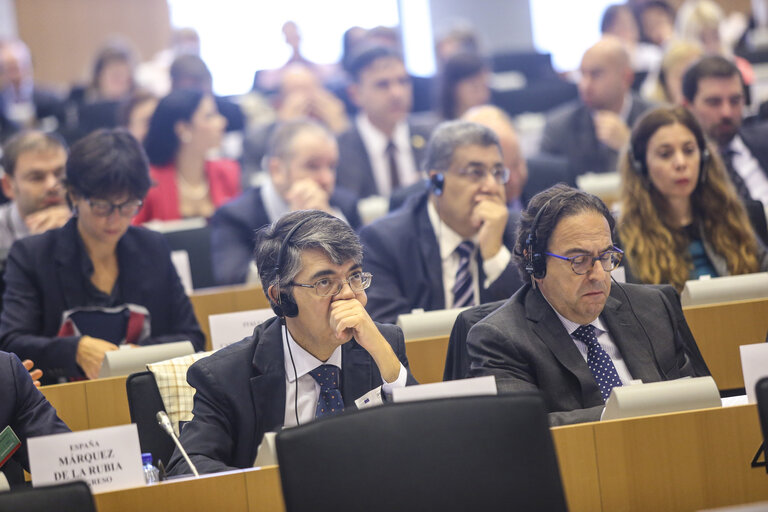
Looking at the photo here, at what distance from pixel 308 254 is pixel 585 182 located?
119 inches

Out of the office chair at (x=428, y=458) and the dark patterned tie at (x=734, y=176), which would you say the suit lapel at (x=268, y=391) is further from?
the dark patterned tie at (x=734, y=176)

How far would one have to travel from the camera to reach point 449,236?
3.95 metres

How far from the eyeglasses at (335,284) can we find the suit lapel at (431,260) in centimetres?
122

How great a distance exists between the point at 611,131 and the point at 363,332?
12.6 ft

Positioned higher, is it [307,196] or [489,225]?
[307,196]

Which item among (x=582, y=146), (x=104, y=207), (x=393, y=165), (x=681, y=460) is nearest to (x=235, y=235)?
(x=104, y=207)

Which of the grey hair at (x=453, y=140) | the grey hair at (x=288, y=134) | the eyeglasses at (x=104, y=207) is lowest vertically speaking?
the eyeglasses at (x=104, y=207)

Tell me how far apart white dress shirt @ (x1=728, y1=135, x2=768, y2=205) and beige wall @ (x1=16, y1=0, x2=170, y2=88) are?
8960 mm

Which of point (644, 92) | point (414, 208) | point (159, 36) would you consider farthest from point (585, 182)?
point (159, 36)

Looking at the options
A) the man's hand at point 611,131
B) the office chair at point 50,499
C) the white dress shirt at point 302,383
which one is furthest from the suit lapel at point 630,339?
the man's hand at point 611,131

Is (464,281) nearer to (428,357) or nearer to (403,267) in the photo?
(403,267)

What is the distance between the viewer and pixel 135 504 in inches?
77.7

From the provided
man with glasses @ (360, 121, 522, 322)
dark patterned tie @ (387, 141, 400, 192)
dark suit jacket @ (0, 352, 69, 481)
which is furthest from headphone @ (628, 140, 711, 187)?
dark patterned tie @ (387, 141, 400, 192)

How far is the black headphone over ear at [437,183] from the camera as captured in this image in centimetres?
391
